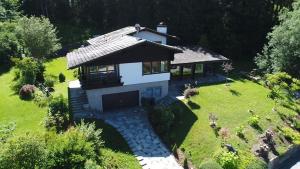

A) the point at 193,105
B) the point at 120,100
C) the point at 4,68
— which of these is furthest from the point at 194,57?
the point at 4,68

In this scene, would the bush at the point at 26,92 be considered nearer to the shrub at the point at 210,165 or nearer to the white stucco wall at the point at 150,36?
the white stucco wall at the point at 150,36

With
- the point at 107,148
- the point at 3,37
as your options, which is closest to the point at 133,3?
the point at 3,37

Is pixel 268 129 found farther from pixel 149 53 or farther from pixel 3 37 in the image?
pixel 3 37

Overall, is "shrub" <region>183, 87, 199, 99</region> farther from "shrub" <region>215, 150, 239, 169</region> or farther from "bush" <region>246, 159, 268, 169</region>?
"bush" <region>246, 159, 268, 169</region>

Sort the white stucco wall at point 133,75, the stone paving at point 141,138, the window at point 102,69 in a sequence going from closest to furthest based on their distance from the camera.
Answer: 1. the stone paving at point 141,138
2. the window at point 102,69
3. the white stucco wall at point 133,75

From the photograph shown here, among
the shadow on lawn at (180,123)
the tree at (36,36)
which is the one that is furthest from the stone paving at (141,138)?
the tree at (36,36)

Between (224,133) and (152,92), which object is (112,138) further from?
(224,133)
